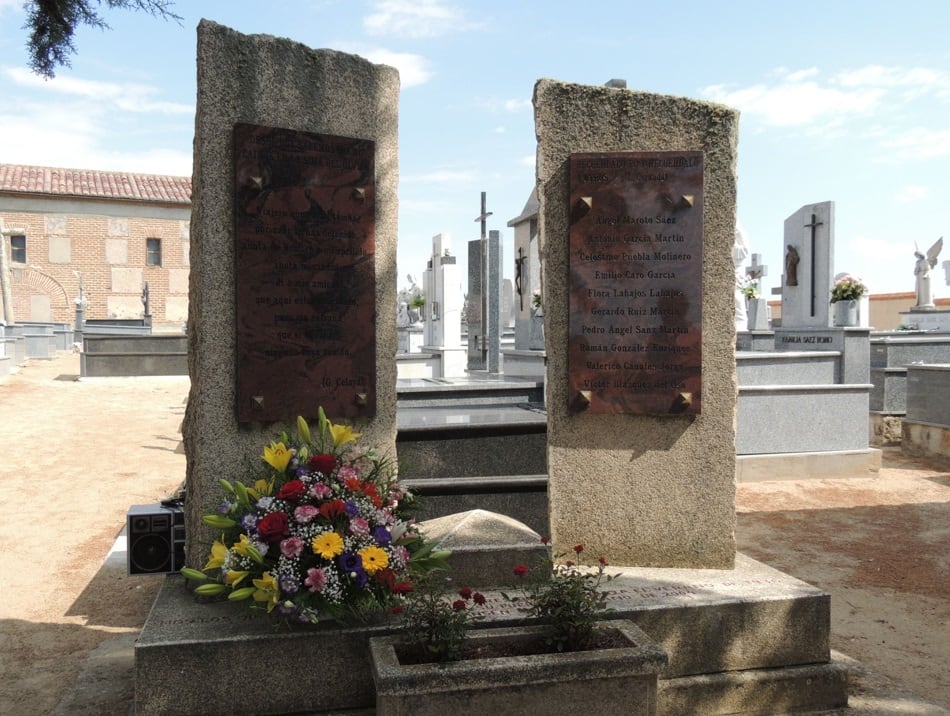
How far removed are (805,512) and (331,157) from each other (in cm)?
604

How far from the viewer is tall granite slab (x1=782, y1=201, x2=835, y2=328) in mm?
10625

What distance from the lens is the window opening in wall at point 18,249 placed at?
3175cm

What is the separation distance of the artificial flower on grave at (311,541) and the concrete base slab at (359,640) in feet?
0.38

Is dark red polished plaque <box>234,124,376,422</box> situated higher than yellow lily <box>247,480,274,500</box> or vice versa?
dark red polished plaque <box>234,124,376,422</box>

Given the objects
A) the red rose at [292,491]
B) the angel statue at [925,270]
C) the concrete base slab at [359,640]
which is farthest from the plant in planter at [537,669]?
the angel statue at [925,270]

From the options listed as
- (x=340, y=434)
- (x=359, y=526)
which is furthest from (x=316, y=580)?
(x=340, y=434)

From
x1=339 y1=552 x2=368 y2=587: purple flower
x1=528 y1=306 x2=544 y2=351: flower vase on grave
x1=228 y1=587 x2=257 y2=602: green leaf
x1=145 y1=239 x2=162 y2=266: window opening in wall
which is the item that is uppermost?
x1=145 y1=239 x2=162 y2=266: window opening in wall

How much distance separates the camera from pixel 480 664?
2719mm

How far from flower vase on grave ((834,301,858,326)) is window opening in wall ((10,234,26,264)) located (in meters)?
31.4

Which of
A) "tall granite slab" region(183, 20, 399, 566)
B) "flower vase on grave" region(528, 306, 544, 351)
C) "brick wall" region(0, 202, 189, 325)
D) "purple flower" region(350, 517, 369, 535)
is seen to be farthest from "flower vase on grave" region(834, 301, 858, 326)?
"brick wall" region(0, 202, 189, 325)

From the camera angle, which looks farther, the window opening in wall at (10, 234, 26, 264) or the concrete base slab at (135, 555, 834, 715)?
the window opening in wall at (10, 234, 26, 264)

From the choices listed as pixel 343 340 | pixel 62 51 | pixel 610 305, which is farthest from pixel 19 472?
pixel 610 305

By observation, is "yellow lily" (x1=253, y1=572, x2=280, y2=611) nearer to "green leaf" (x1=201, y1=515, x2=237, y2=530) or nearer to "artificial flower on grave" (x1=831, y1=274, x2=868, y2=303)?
"green leaf" (x1=201, y1=515, x2=237, y2=530)

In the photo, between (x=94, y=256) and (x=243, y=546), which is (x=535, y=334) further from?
(x=94, y=256)
